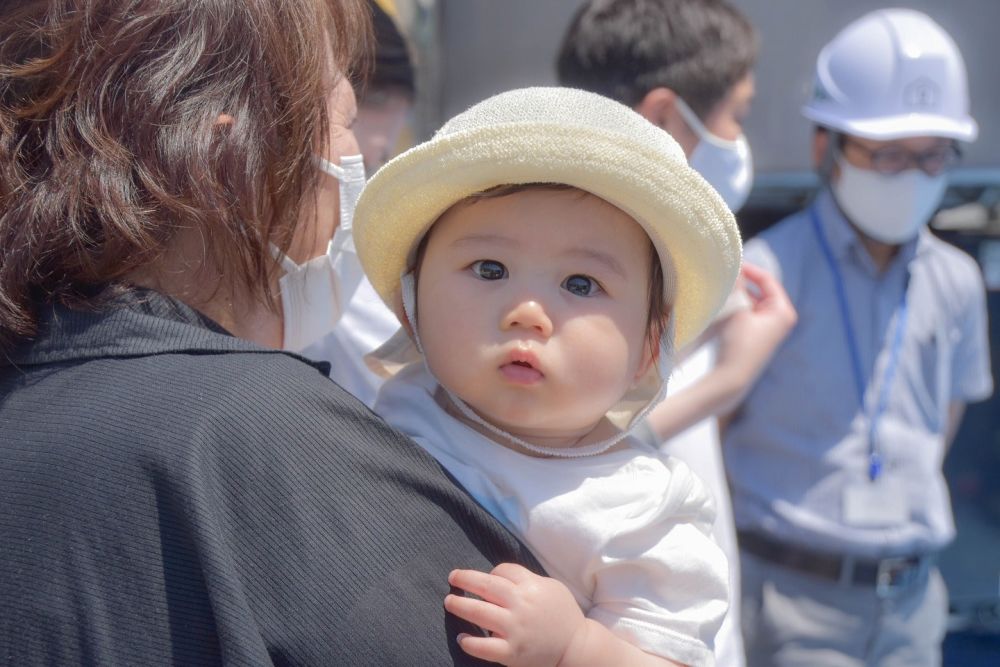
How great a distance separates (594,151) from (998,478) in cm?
438

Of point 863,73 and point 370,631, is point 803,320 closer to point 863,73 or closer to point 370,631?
point 863,73

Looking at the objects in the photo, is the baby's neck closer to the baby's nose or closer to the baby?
the baby

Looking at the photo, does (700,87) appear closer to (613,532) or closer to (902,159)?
(902,159)

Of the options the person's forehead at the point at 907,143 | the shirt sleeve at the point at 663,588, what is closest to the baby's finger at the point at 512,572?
the shirt sleeve at the point at 663,588

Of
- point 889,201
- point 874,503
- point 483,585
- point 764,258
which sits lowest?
point 874,503

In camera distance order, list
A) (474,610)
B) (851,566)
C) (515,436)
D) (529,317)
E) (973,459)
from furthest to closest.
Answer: (973,459) < (851,566) < (515,436) < (529,317) < (474,610)

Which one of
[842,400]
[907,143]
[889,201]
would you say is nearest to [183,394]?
[842,400]

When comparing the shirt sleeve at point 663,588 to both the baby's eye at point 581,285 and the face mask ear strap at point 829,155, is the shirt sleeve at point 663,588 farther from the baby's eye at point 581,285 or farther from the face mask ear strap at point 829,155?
the face mask ear strap at point 829,155

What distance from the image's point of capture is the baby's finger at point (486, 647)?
1.09 meters

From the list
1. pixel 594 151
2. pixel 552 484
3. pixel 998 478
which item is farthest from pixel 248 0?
pixel 998 478

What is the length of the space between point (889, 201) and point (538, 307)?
2.26 m

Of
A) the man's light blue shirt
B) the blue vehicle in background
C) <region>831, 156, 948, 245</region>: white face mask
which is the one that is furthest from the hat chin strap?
the blue vehicle in background

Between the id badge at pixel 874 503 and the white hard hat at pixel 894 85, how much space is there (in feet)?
3.30

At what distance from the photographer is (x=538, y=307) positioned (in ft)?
4.12
